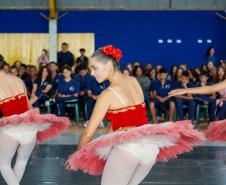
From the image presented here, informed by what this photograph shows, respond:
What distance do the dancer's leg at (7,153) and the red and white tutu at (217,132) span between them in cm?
198

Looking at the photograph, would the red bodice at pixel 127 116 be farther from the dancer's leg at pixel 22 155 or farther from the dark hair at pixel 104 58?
the dancer's leg at pixel 22 155

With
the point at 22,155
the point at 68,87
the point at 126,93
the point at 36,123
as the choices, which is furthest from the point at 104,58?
the point at 68,87

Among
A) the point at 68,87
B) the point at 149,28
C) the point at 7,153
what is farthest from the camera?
the point at 149,28

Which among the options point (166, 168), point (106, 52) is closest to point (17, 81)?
point (106, 52)

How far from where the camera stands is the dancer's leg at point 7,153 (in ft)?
20.2

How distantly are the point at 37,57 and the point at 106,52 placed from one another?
16379 millimetres

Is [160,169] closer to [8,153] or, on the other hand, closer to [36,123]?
[36,123]

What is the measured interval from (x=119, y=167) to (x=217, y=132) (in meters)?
1.41

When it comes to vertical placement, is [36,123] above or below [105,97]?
below

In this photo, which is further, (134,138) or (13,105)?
(13,105)

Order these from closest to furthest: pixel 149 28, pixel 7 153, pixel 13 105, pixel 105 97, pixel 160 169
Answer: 1. pixel 105 97
2. pixel 7 153
3. pixel 13 105
4. pixel 160 169
5. pixel 149 28

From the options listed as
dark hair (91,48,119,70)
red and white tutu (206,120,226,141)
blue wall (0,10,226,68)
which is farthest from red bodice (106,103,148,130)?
blue wall (0,10,226,68)

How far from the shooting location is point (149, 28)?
831 inches

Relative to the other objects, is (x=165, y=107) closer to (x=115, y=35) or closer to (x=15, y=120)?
(x=115, y=35)
